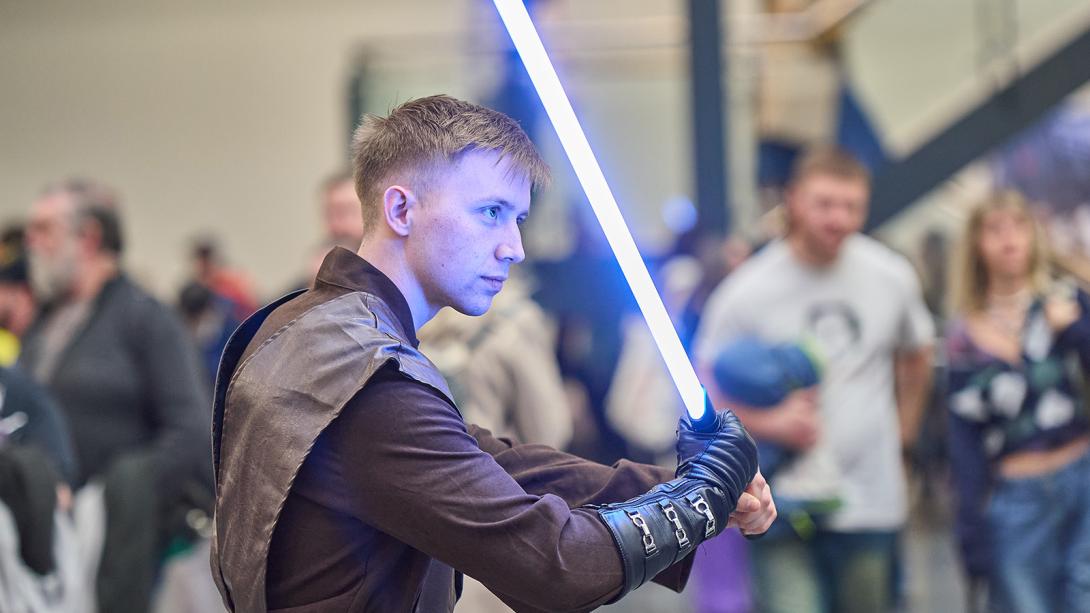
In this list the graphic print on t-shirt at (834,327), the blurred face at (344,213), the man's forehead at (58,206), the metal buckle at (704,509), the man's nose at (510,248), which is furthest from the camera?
the man's forehead at (58,206)

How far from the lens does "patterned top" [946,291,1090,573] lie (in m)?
4.01

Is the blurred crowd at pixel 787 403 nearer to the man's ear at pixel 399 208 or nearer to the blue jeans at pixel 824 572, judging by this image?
the blue jeans at pixel 824 572

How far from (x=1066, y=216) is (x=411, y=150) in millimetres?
6144

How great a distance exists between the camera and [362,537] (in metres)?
1.79

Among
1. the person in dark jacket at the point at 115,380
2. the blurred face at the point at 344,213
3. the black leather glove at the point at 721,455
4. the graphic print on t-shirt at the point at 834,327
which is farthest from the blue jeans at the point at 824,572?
the black leather glove at the point at 721,455

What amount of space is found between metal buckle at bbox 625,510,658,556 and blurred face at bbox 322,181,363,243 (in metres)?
2.25

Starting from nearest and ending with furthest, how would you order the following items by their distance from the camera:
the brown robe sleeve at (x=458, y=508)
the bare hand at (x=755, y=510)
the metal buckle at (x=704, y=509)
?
the brown robe sleeve at (x=458, y=508) → the metal buckle at (x=704, y=509) → the bare hand at (x=755, y=510)

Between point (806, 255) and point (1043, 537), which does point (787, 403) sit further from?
point (1043, 537)

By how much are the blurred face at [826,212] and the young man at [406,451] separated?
2.10 meters

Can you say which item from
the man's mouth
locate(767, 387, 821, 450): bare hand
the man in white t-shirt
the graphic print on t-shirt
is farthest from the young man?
the graphic print on t-shirt

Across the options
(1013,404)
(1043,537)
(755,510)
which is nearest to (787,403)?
(1013,404)

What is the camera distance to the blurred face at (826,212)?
4.02m

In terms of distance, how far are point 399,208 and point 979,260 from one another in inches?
112

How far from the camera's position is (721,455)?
1.88 metres
